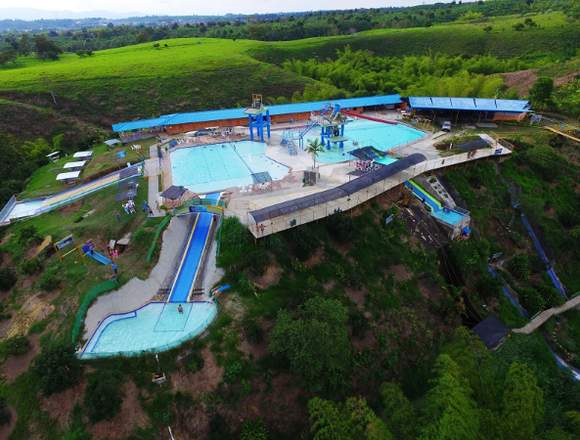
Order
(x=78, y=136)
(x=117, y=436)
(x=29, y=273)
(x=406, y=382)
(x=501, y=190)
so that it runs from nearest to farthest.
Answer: (x=117, y=436), (x=406, y=382), (x=29, y=273), (x=501, y=190), (x=78, y=136)

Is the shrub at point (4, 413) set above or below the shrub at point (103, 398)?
below

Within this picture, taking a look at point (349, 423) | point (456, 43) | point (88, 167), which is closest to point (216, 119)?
point (88, 167)


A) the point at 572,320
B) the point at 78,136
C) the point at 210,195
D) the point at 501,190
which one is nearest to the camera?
the point at 572,320

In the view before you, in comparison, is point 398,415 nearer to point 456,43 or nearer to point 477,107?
point 477,107

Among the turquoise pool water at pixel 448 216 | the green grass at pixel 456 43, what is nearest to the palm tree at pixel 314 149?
the turquoise pool water at pixel 448 216

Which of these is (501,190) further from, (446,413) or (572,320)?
(446,413)

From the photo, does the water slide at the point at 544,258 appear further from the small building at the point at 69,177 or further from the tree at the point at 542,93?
the small building at the point at 69,177

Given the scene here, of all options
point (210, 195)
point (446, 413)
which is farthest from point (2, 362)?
point (446, 413)
